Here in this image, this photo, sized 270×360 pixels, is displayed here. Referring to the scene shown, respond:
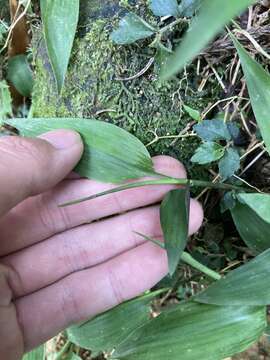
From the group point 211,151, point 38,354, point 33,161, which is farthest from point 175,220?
point 38,354

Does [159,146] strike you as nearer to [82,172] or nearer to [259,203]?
[82,172]

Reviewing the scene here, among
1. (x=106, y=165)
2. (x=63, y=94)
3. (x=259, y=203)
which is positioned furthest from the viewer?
(x=63, y=94)

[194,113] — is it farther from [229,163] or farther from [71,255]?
[71,255]

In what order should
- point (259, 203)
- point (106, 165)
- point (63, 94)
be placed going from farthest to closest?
point (63, 94) → point (106, 165) → point (259, 203)

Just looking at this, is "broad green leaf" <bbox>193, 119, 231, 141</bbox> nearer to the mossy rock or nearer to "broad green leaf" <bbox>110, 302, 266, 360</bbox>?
the mossy rock

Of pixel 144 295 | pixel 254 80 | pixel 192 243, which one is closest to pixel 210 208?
pixel 192 243

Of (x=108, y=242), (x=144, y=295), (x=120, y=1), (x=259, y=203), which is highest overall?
(x=120, y=1)

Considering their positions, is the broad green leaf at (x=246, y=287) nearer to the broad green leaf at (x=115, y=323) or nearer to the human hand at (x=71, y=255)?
the human hand at (x=71, y=255)

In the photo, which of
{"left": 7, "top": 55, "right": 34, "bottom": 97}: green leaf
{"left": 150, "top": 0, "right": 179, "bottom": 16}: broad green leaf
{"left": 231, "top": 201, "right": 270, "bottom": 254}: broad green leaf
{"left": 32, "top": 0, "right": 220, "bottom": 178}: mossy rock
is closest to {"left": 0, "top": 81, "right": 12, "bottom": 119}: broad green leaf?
{"left": 7, "top": 55, "right": 34, "bottom": 97}: green leaf
